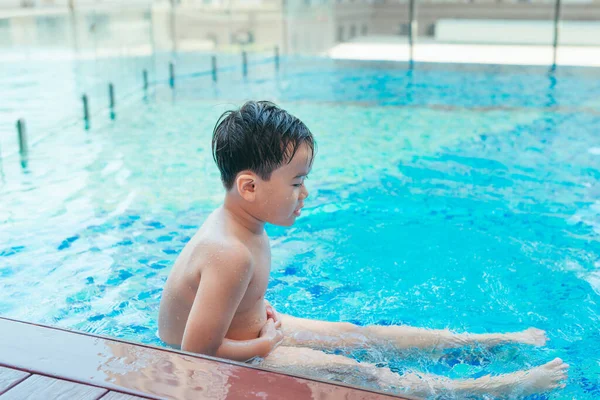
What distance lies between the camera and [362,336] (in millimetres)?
2668

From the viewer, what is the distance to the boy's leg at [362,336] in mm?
2604

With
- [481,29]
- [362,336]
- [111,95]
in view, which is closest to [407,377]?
[362,336]

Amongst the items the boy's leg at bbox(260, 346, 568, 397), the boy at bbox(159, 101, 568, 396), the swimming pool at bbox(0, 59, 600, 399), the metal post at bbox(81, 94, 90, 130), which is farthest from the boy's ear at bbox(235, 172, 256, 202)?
the metal post at bbox(81, 94, 90, 130)

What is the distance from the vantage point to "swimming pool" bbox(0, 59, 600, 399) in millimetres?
3355

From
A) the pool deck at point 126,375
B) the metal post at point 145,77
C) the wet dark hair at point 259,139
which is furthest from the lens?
the metal post at point 145,77

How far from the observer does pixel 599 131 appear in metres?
7.30

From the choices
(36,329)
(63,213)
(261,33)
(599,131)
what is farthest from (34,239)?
(261,33)

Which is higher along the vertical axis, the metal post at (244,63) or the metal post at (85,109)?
the metal post at (244,63)

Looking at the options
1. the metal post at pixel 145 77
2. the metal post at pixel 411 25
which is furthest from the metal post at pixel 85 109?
the metal post at pixel 411 25

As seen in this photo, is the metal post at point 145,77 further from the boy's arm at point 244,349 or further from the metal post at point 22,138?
the boy's arm at point 244,349

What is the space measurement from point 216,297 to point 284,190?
40cm

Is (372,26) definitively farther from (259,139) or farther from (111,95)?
(259,139)

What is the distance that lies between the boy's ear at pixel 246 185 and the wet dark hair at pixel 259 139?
0.07 feet

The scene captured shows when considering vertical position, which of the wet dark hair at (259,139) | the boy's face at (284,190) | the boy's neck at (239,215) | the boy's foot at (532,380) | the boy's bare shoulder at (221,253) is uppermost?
the wet dark hair at (259,139)
